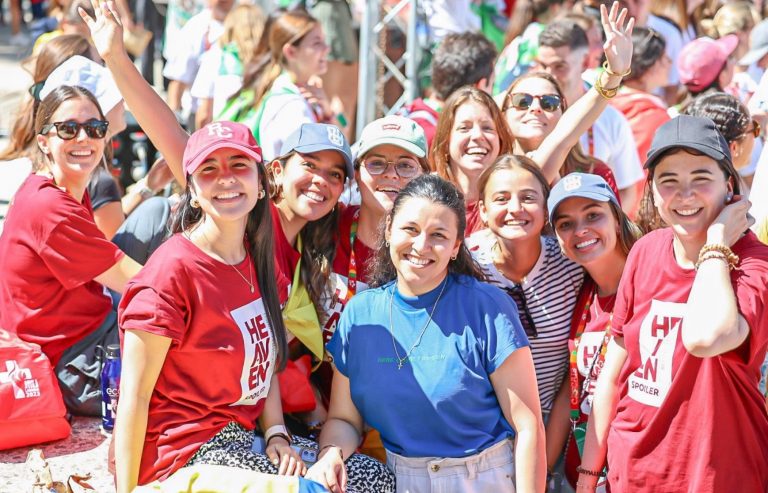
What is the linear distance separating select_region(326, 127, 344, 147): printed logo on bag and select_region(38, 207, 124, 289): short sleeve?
104 centimetres

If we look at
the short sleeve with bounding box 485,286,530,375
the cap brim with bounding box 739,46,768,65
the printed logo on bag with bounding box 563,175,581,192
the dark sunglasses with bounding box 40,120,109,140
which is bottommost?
the short sleeve with bounding box 485,286,530,375

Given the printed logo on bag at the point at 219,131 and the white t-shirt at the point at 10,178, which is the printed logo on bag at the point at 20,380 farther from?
the white t-shirt at the point at 10,178

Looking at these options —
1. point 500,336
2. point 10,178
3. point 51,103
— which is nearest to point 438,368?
point 500,336

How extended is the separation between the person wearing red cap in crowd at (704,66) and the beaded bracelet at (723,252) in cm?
345

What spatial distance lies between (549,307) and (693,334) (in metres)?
0.98

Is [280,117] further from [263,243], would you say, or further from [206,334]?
[206,334]

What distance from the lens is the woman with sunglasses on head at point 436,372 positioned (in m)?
3.39

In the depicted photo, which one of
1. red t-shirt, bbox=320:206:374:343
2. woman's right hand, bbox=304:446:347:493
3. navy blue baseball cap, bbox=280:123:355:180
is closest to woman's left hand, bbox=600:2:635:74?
navy blue baseball cap, bbox=280:123:355:180

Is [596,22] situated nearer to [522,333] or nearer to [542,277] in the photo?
[542,277]

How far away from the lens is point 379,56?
27.0 feet

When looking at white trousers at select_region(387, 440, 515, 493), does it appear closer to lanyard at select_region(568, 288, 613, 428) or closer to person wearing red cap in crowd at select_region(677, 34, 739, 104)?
lanyard at select_region(568, 288, 613, 428)

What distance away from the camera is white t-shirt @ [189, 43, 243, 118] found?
23.0ft

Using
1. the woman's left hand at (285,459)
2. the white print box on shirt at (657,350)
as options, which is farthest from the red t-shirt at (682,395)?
the woman's left hand at (285,459)

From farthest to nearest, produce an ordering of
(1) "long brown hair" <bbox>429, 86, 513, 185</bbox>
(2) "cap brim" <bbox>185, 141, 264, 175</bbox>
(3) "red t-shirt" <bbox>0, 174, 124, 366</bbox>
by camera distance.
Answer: (1) "long brown hair" <bbox>429, 86, 513, 185</bbox>
(3) "red t-shirt" <bbox>0, 174, 124, 366</bbox>
(2) "cap brim" <bbox>185, 141, 264, 175</bbox>
